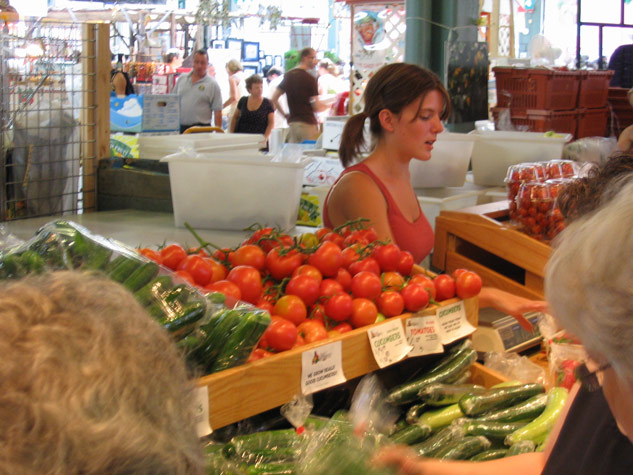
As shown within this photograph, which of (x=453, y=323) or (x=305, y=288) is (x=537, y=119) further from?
(x=305, y=288)

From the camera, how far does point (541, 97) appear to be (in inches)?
216

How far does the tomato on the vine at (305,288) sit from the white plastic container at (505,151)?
282 cm

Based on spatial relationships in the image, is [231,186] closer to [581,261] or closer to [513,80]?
[581,261]

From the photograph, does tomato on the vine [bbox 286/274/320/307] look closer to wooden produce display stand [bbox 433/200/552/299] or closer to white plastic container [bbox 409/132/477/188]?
wooden produce display stand [bbox 433/200/552/299]

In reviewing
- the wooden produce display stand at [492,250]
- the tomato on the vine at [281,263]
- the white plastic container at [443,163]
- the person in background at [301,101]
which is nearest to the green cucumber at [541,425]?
the tomato on the vine at [281,263]

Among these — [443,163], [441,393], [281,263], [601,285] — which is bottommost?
[441,393]

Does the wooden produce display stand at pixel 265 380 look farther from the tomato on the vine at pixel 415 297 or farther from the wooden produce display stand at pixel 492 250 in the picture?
the wooden produce display stand at pixel 492 250

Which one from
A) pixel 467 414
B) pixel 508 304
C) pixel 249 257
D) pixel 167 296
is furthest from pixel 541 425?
pixel 167 296

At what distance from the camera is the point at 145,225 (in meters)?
3.19

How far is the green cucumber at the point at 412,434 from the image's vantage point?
1881mm

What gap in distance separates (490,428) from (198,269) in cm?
83

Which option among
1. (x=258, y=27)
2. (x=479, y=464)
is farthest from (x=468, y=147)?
(x=258, y=27)

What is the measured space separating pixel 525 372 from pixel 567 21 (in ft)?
39.6

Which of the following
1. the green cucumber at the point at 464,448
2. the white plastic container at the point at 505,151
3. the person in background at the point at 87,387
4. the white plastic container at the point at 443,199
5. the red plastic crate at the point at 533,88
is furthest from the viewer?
the red plastic crate at the point at 533,88
